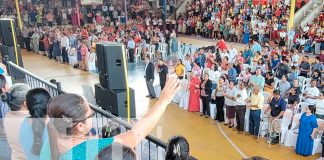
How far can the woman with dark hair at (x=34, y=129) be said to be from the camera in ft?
8.30

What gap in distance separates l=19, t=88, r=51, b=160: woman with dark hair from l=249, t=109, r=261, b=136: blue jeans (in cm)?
646

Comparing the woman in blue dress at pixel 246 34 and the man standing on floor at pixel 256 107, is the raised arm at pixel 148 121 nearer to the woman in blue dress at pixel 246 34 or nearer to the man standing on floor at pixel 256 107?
the man standing on floor at pixel 256 107

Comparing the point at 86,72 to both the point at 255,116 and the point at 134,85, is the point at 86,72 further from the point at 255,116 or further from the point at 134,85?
the point at 255,116

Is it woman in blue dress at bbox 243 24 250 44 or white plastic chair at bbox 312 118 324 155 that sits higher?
woman in blue dress at bbox 243 24 250 44

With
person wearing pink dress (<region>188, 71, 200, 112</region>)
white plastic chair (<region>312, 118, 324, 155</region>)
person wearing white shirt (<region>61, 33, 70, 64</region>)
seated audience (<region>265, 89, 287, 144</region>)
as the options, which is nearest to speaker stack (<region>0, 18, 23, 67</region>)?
person wearing pink dress (<region>188, 71, 200, 112</region>)

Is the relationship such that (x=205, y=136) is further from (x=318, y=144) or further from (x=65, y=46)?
(x=65, y=46)

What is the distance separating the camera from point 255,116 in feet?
27.4

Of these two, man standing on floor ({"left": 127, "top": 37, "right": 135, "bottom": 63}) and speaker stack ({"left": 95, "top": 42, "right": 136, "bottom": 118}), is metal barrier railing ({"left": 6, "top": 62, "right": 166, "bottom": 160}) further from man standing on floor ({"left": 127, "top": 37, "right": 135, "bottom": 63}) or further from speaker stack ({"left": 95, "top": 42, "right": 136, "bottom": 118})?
man standing on floor ({"left": 127, "top": 37, "right": 135, "bottom": 63})

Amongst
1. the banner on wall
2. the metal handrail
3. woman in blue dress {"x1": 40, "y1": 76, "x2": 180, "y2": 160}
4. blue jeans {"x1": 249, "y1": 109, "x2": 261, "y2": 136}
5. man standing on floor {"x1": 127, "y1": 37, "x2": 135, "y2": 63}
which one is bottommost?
blue jeans {"x1": 249, "y1": 109, "x2": 261, "y2": 136}

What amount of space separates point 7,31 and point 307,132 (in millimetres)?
7202

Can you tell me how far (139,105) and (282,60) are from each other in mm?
5061

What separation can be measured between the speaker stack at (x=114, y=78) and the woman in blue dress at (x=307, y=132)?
171 inches

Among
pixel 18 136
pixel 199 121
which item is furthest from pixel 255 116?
pixel 18 136

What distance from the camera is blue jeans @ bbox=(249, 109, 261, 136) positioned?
27.4 ft
